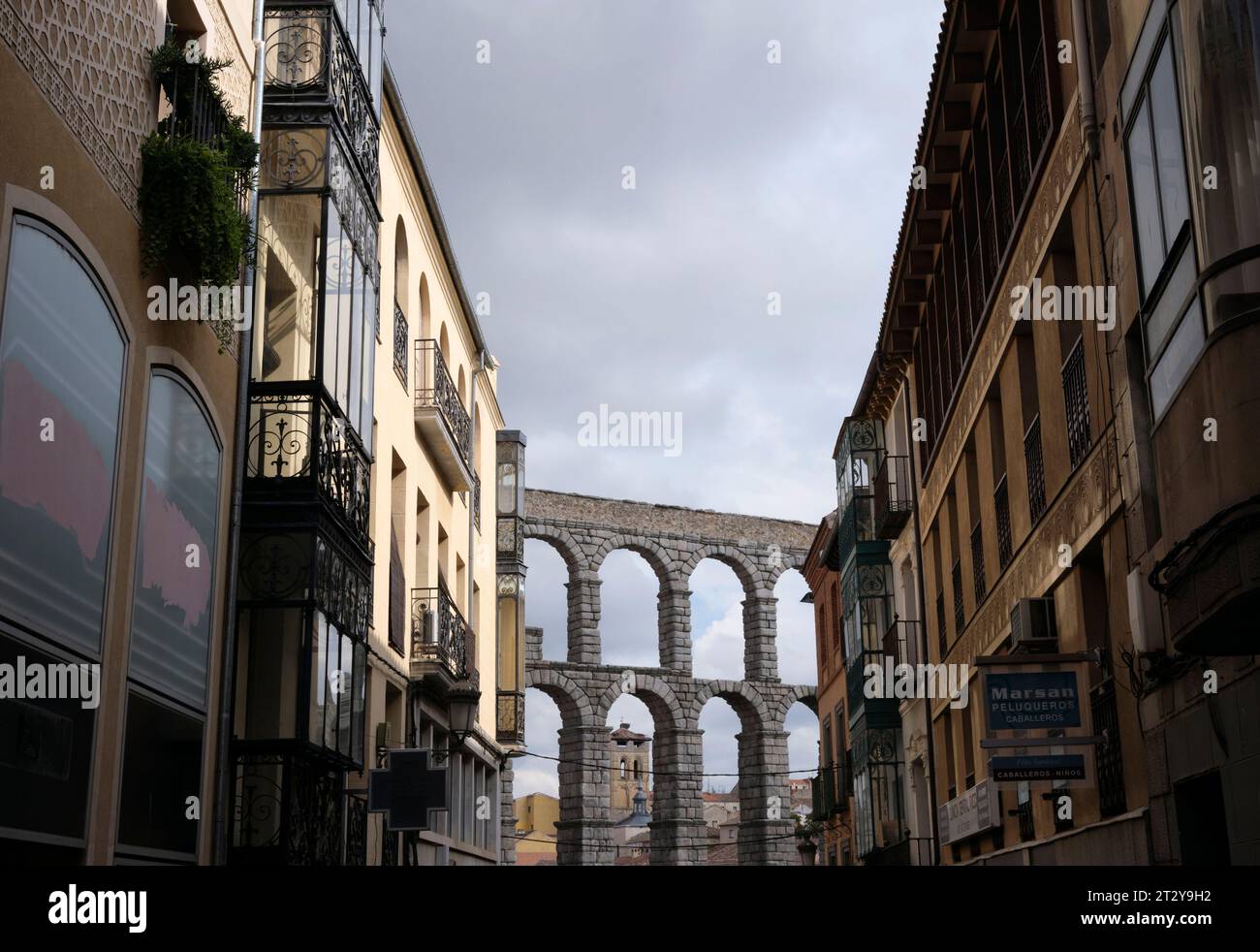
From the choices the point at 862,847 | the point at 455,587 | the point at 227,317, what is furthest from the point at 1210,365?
the point at 862,847

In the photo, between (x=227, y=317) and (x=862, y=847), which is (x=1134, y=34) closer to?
(x=227, y=317)

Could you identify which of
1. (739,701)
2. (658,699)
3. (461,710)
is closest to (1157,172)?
(461,710)

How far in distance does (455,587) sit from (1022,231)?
1422 centimetres

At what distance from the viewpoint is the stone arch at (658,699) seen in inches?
1850

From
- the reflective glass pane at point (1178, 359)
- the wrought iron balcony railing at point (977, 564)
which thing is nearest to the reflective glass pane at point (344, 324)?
the reflective glass pane at point (1178, 359)

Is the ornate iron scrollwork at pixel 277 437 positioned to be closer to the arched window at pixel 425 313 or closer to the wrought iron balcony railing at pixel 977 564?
the wrought iron balcony railing at pixel 977 564

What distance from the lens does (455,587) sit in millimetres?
25750

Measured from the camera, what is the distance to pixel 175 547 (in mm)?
10773

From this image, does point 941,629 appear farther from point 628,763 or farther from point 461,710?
point 628,763

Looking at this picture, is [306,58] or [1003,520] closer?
[306,58]

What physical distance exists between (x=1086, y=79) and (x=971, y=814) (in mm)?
8774

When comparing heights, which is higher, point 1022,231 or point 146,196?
point 1022,231

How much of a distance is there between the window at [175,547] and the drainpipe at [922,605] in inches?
509
